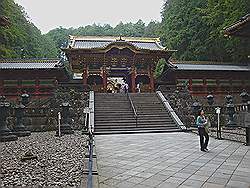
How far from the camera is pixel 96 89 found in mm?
28859

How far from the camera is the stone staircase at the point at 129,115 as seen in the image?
17984 mm

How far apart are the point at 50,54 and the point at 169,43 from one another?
32992 millimetres

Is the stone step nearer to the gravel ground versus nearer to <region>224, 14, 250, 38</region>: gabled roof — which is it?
the gravel ground

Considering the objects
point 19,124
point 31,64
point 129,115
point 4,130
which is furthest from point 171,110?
point 31,64

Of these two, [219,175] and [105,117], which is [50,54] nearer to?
[105,117]

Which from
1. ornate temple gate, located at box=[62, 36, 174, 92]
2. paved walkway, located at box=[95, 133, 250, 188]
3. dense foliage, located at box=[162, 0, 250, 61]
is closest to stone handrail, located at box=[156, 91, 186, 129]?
ornate temple gate, located at box=[62, 36, 174, 92]

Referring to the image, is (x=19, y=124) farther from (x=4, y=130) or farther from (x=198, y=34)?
(x=198, y=34)

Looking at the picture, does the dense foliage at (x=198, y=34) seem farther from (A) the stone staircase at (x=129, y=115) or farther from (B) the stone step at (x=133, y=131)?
(B) the stone step at (x=133, y=131)

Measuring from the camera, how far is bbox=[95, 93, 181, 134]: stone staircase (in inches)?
708

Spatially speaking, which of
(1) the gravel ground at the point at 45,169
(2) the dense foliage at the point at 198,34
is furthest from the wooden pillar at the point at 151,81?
(1) the gravel ground at the point at 45,169

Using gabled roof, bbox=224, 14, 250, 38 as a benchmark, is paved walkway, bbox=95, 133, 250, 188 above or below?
below

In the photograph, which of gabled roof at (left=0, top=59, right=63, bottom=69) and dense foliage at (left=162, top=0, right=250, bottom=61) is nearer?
gabled roof at (left=0, top=59, right=63, bottom=69)

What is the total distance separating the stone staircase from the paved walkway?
6.16 meters

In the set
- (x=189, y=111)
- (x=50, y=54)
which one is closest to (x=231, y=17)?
(x=189, y=111)
